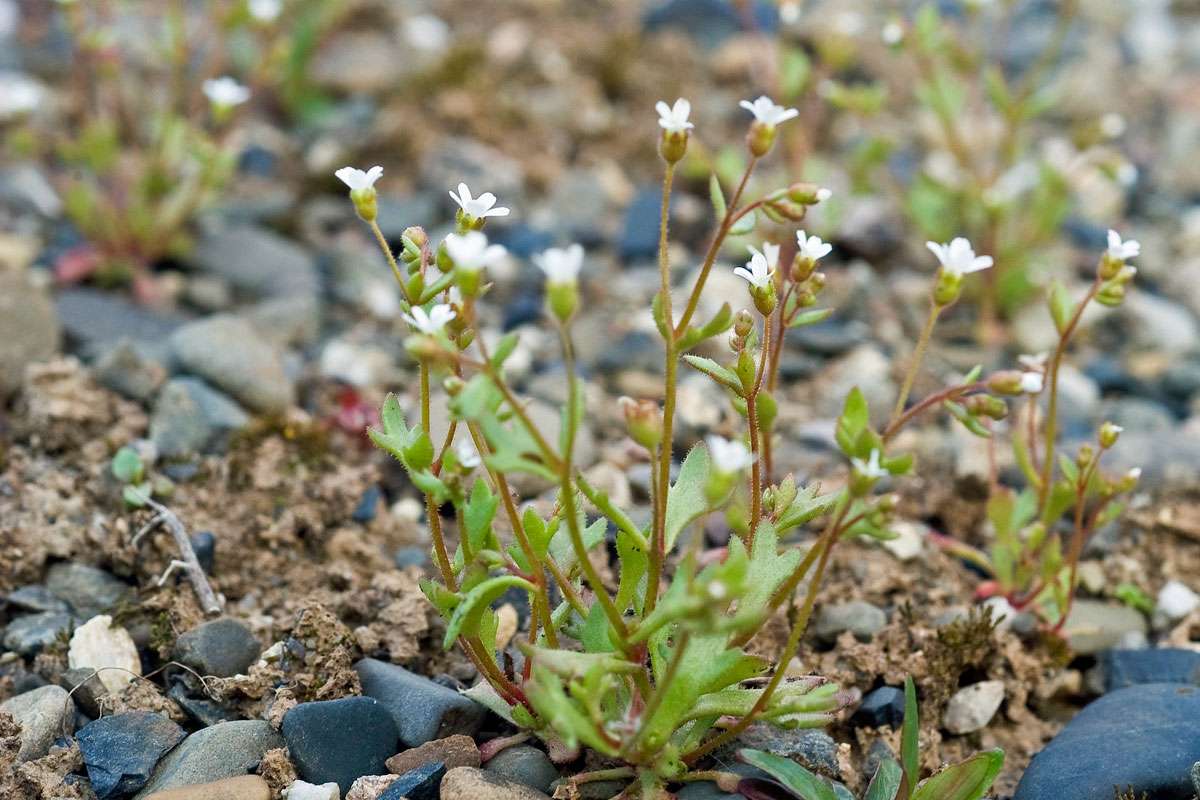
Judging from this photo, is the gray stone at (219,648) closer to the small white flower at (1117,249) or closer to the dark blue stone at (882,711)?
the dark blue stone at (882,711)

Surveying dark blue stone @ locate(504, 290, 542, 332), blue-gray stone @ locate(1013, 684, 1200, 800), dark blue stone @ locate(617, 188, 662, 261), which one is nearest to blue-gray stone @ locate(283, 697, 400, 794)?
blue-gray stone @ locate(1013, 684, 1200, 800)

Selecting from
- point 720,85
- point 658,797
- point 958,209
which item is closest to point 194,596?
point 658,797

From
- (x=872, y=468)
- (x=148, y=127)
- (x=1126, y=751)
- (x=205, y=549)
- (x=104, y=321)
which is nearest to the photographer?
(x=872, y=468)

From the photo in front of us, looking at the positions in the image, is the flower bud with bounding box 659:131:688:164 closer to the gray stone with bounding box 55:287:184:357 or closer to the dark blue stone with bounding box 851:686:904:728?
the dark blue stone with bounding box 851:686:904:728

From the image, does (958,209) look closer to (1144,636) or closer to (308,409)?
(1144,636)

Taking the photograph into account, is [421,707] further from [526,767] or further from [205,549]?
[205,549]

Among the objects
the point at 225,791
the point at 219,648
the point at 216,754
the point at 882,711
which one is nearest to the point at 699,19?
the point at 882,711

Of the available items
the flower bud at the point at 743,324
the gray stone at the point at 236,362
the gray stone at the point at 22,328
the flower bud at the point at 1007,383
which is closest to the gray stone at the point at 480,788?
the flower bud at the point at 743,324
